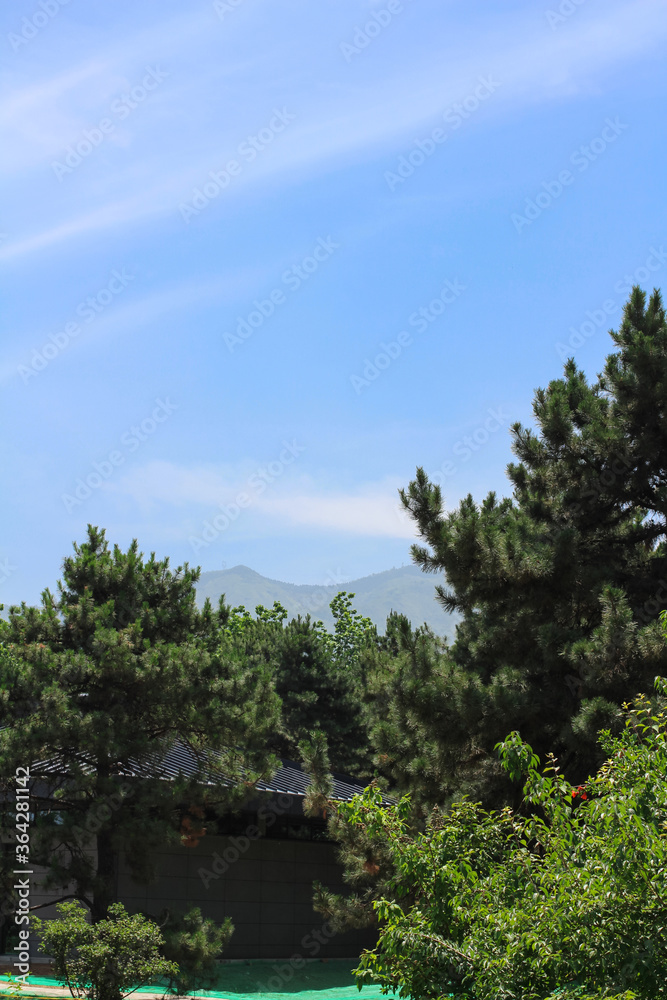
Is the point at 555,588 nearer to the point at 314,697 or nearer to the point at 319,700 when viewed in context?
the point at 314,697

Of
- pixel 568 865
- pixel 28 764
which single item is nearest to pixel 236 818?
pixel 28 764

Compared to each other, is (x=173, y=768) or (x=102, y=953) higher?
(x=173, y=768)

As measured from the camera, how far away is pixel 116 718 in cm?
1370

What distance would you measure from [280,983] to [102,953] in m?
6.93

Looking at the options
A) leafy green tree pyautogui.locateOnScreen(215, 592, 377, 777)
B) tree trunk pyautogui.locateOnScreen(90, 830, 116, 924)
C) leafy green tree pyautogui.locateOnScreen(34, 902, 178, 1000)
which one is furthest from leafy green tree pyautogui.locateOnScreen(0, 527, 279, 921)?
leafy green tree pyautogui.locateOnScreen(215, 592, 377, 777)

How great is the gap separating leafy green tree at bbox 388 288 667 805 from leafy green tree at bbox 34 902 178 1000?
172 inches

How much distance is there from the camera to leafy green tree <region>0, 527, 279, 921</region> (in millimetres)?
13258

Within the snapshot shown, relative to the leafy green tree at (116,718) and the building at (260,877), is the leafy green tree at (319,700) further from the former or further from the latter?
the leafy green tree at (116,718)

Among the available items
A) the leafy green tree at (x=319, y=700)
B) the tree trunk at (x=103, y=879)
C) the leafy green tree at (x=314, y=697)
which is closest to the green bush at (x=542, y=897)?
the tree trunk at (x=103, y=879)

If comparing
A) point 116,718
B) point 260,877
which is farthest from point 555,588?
point 260,877

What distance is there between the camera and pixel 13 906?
1388cm

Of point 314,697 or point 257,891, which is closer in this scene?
point 257,891

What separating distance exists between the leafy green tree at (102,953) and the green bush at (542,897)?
5823 millimetres

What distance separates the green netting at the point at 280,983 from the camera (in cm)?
1513
